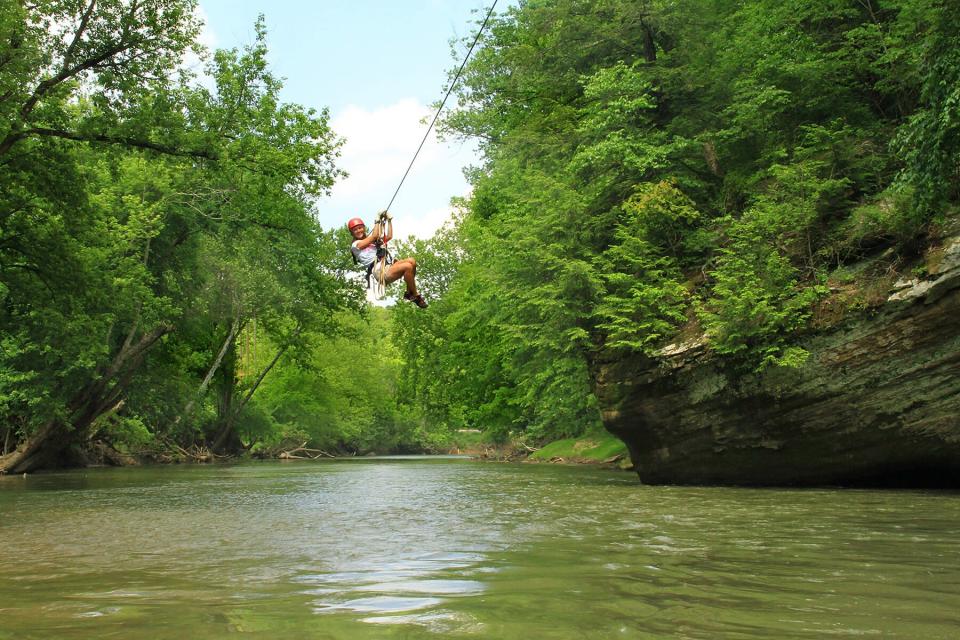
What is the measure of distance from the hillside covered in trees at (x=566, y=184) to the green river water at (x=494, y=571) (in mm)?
5485

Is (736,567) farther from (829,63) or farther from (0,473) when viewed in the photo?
(0,473)

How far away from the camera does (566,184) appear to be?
66.5 ft

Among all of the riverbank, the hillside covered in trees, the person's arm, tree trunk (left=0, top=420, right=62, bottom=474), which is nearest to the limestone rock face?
the hillside covered in trees

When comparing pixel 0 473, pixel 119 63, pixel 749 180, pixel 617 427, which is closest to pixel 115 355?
pixel 0 473

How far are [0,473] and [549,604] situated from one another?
2656 centimetres

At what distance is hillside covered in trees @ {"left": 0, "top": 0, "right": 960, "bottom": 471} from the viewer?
48.3ft

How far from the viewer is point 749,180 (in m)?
17.6

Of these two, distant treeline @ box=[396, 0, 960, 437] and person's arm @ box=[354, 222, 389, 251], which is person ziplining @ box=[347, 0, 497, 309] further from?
distant treeline @ box=[396, 0, 960, 437]

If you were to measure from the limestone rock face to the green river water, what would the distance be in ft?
7.68

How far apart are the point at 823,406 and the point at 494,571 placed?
10.6 meters

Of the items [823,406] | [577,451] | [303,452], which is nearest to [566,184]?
[823,406]

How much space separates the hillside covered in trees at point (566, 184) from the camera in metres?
14.7

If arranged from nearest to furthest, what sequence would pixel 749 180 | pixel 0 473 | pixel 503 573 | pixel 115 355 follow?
1. pixel 503 573
2. pixel 749 180
3. pixel 0 473
4. pixel 115 355

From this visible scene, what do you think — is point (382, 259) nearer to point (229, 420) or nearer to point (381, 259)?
point (381, 259)
